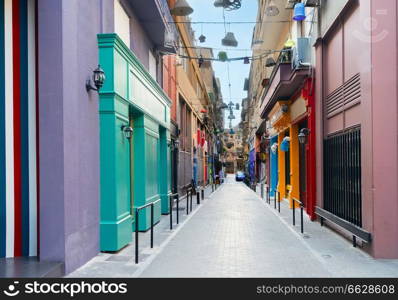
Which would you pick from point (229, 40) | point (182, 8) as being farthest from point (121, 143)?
point (229, 40)

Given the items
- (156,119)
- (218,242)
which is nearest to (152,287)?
(218,242)

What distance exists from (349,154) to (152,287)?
600cm

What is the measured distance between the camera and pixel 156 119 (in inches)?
592

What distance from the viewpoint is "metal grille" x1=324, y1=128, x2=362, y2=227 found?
32.6ft

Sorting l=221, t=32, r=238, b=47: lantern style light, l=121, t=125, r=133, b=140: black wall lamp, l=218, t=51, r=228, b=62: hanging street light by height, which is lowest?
l=121, t=125, r=133, b=140: black wall lamp

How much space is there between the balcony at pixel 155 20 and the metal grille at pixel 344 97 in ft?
18.2

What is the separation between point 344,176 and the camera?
11031 millimetres

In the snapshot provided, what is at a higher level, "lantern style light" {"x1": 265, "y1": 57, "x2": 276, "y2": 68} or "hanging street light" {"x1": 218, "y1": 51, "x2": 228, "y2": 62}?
"lantern style light" {"x1": 265, "y1": 57, "x2": 276, "y2": 68}

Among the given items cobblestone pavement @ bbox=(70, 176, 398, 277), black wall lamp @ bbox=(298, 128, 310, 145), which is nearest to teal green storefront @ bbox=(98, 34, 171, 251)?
cobblestone pavement @ bbox=(70, 176, 398, 277)

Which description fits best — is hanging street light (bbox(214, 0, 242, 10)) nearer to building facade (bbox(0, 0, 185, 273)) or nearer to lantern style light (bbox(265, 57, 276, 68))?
building facade (bbox(0, 0, 185, 273))

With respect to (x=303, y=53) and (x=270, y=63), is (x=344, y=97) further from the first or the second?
(x=270, y=63)

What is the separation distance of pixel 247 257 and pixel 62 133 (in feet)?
13.7

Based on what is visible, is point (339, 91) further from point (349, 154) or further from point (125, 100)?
point (125, 100)

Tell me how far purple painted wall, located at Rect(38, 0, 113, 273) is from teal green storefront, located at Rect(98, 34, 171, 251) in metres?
1.13
